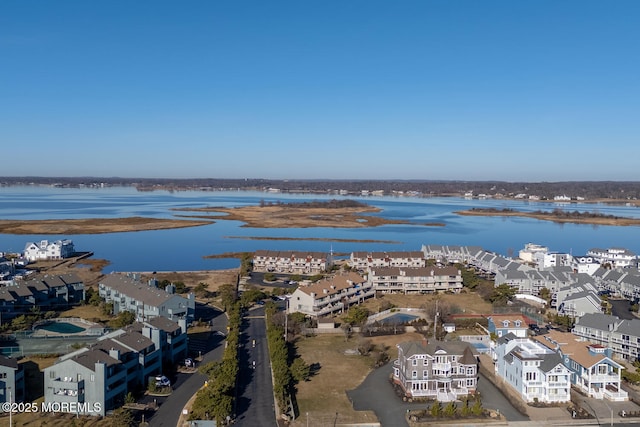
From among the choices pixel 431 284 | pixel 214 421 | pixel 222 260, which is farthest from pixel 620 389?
pixel 222 260

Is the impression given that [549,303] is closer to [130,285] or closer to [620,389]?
[620,389]

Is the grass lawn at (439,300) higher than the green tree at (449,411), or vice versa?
the green tree at (449,411)

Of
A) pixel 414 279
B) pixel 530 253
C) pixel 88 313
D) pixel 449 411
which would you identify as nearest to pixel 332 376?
pixel 449 411

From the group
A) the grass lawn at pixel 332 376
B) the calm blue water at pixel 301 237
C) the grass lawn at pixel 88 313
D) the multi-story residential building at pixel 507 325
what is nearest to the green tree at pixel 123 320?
the grass lawn at pixel 88 313

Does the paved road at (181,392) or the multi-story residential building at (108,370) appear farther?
the multi-story residential building at (108,370)

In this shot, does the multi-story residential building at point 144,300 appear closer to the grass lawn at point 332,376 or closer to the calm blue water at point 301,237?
the grass lawn at point 332,376
